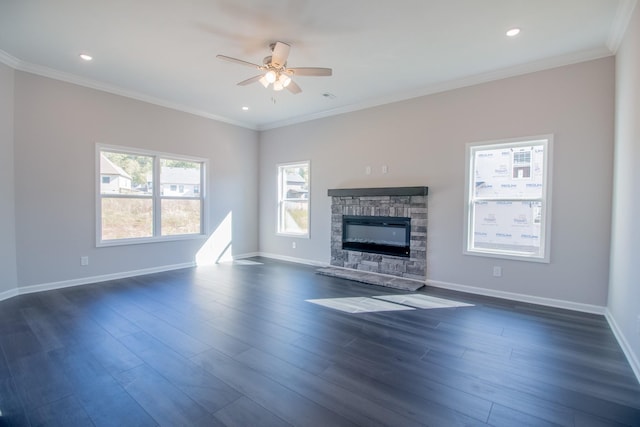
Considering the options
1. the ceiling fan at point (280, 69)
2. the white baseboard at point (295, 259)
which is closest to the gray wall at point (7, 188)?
the ceiling fan at point (280, 69)

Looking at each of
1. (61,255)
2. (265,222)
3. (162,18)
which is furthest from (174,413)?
(265,222)

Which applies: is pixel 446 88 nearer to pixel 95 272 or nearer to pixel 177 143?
pixel 177 143

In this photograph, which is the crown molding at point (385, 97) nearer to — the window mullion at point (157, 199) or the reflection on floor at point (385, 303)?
the window mullion at point (157, 199)

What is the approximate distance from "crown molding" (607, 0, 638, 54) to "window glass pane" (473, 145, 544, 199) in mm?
1180

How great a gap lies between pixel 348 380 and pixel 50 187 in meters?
4.66

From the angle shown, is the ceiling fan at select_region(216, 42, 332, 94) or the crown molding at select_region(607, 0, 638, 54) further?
the ceiling fan at select_region(216, 42, 332, 94)

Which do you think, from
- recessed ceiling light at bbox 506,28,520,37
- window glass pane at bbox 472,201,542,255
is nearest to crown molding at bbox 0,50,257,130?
recessed ceiling light at bbox 506,28,520,37

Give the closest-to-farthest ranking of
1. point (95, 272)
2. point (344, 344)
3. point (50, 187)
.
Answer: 1. point (344, 344)
2. point (50, 187)
3. point (95, 272)

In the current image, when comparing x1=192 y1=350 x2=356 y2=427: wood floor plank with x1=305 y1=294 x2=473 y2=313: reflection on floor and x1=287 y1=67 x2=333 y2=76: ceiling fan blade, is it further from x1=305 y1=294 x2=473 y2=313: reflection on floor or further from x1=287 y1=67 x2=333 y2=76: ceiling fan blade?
x1=287 y1=67 x2=333 y2=76: ceiling fan blade

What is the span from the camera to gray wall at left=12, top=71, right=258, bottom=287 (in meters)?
3.97

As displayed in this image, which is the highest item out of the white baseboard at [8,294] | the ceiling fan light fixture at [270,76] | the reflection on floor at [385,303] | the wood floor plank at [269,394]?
the ceiling fan light fixture at [270,76]

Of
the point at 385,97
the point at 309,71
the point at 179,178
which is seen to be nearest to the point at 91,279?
the point at 179,178

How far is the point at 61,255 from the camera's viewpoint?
4.28 metres

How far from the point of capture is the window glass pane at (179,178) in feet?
17.9
